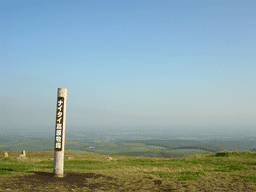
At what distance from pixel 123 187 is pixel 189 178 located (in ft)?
18.3

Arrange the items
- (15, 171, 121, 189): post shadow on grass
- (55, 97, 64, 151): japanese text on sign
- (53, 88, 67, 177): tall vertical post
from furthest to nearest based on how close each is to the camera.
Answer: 1. (55, 97, 64, 151): japanese text on sign
2. (53, 88, 67, 177): tall vertical post
3. (15, 171, 121, 189): post shadow on grass

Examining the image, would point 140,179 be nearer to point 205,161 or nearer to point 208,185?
point 208,185

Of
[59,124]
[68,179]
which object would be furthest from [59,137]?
[68,179]

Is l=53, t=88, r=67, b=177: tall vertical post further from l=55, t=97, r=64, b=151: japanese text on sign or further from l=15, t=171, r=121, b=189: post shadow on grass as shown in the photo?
l=15, t=171, r=121, b=189: post shadow on grass

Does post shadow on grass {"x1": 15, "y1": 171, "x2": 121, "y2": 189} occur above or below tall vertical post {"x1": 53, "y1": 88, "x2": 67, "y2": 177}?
below

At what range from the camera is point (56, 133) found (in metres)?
15.7

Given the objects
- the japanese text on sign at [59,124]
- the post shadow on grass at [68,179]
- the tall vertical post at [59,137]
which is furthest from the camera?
the japanese text on sign at [59,124]

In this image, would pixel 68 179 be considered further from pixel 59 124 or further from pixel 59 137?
pixel 59 124

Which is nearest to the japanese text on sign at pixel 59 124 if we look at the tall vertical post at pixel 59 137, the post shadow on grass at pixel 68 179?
the tall vertical post at pixel 59 137

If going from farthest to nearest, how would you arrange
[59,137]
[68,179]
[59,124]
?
[59,124]
[59,137]
[68,179]

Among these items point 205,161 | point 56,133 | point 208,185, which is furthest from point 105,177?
point 205,161

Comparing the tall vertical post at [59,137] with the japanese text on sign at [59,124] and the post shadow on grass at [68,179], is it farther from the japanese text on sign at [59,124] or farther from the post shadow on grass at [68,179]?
the post shadow on grass at [68,179]

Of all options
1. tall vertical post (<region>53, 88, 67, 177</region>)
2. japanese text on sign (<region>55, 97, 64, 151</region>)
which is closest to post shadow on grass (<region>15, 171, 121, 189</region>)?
tall vertical post (<region>53, 88, 67, 177</region>)

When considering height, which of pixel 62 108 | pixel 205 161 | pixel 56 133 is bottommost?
pixel 205 161
